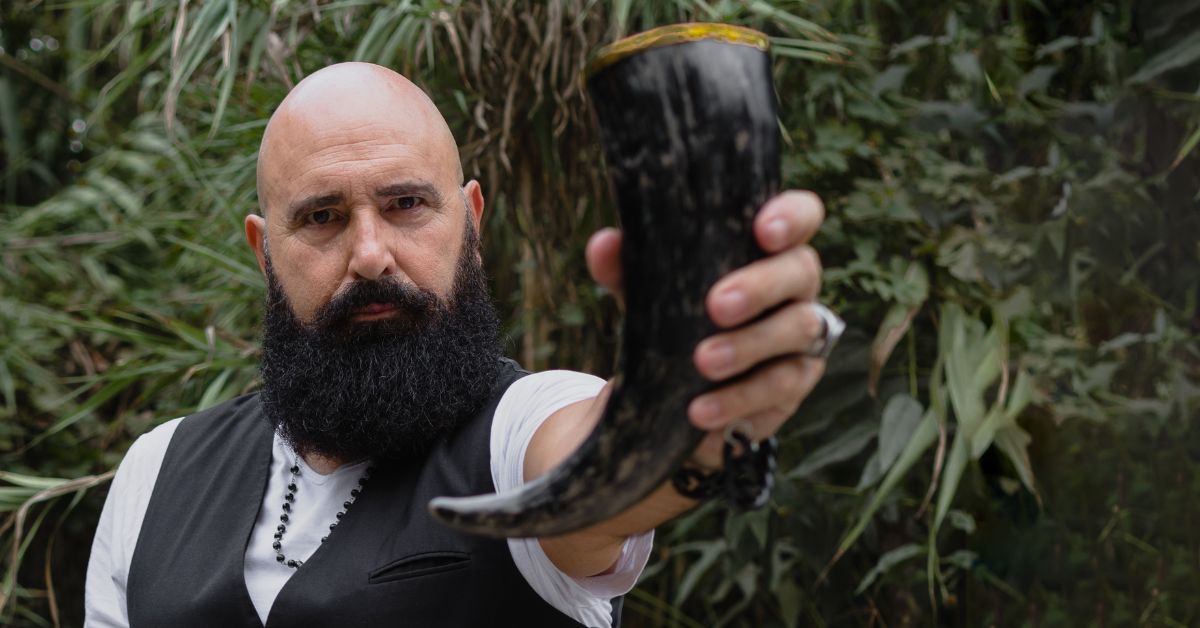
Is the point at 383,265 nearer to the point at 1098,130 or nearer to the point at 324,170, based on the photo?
A: the point at 324,170

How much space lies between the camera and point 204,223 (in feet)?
10.7

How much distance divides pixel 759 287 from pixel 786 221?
5cm

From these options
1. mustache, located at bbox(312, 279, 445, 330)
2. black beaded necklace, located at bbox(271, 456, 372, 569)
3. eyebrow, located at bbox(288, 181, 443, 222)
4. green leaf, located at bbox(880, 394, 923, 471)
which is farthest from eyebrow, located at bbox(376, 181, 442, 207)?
green leaf, located at bbox(880, 394, 923, 471)

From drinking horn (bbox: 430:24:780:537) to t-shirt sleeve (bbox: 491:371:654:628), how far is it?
0.39 meters

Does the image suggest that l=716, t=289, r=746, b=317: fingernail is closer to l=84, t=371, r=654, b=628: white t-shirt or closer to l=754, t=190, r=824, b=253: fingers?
l=754, t=190, r=824, b=253: fingers

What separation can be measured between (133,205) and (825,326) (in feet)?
12.1

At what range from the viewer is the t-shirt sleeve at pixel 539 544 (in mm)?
1304

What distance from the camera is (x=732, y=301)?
0.81 metres

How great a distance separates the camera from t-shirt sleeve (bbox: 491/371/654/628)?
1304mm

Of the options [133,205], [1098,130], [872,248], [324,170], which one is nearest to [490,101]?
[872,248]

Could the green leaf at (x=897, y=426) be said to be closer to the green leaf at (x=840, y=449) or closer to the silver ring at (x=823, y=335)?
the green leaf at (x=840, y=449)

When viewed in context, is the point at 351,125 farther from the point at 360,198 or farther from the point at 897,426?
the point at 897,426

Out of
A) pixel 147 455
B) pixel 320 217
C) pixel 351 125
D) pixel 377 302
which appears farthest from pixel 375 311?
pixel 147 455

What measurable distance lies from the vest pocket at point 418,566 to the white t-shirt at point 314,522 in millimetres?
86
